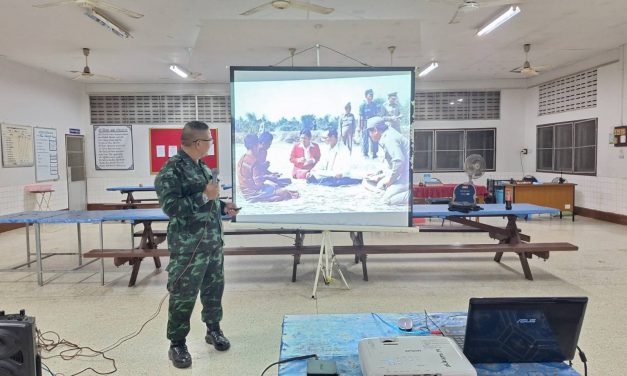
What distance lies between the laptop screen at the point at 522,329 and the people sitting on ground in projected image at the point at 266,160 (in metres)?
2.30

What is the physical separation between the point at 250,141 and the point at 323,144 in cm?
61

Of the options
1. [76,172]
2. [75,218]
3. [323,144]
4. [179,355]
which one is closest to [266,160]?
[323,144]

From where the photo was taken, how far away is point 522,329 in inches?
52.9

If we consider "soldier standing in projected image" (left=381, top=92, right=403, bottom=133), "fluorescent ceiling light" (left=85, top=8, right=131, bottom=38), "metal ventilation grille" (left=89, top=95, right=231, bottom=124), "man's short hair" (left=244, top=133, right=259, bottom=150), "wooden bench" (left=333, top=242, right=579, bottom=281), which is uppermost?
"fluorescent ceiling light" (left=85, top=8, right=131, bottom=38)

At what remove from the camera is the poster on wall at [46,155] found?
27.9 ft

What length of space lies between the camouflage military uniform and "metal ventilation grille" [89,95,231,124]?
26.1 feet

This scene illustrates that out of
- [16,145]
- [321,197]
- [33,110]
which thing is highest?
[33,110]

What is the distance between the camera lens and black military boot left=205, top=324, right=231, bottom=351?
2871mm

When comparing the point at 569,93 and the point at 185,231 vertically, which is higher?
the point at 569,93

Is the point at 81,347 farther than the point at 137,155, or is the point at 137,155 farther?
the point at 137,155

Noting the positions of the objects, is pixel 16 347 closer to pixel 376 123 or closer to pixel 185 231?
pixel 185 231

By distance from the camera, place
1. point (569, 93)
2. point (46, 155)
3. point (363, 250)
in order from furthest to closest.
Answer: point (569, 93) < point (46, 155) < point (363, 250)

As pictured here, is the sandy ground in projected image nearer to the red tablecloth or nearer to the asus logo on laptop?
the asus logo on laptop

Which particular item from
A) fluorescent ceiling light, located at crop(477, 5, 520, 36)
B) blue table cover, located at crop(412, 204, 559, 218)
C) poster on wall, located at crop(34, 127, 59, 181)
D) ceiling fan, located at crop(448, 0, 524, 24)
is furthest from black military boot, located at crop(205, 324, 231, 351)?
poster on wall, located at crop(34, 127, 59, 181)
